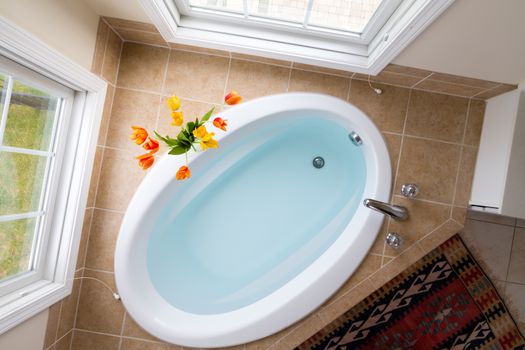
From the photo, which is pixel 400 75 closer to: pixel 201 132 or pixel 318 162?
pixel 318 162

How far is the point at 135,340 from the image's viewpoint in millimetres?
1828

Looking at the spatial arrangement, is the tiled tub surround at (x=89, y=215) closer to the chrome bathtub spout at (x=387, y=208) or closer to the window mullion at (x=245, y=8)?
the window mullion at (x=245, y=8)

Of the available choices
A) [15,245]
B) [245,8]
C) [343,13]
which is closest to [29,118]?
[15,245]

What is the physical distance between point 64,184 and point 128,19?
802 mm

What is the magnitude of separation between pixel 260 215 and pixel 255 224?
0.21 ft

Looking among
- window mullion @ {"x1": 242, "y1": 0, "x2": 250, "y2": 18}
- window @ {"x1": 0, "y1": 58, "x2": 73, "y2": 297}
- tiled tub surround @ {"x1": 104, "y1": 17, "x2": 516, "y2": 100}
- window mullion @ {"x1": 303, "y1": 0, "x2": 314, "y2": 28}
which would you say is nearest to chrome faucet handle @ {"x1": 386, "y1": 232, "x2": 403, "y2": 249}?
tiled tub surround @ {"x1": 104, "y1": 17, "x2": 516, "y2": 100}

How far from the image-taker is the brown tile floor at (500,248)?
6.68 feet

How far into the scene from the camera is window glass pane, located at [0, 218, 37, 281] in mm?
1411

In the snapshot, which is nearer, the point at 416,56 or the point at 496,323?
the point at 416,56

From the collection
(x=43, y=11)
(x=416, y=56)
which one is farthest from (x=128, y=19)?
(x=416, y=56)

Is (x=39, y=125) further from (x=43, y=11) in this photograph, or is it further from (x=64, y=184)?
(x=43, y=11)

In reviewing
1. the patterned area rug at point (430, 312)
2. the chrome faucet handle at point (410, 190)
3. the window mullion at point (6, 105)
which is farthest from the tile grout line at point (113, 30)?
the patterned area rug at point (430, 312)

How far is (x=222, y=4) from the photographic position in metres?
1.68

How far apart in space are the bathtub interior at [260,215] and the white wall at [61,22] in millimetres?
842
